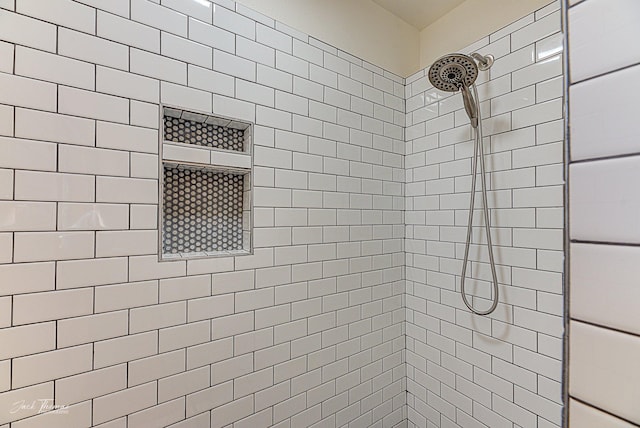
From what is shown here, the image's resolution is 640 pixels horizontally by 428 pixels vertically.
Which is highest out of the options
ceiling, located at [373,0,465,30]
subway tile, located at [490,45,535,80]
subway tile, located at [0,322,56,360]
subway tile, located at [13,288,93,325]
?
ceiling, located at [373,0,465,30]

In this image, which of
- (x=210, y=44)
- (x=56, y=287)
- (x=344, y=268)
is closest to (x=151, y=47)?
(x=210, y=44)

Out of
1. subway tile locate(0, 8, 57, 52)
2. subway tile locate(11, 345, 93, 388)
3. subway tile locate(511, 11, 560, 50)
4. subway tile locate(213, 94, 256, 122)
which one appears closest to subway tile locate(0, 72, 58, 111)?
subway tile locate(0, 8, 57, 52)

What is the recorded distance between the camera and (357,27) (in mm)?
1631

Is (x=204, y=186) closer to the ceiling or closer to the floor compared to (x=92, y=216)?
closer to the ceiling

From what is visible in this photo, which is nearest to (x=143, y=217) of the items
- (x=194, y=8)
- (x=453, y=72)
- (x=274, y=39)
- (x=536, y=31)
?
(x=194, y=8)

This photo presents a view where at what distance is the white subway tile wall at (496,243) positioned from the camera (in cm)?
124

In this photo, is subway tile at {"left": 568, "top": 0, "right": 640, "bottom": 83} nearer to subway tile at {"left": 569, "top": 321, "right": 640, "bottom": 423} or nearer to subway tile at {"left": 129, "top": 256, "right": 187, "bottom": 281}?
subway tile at {"left": 569, "top": 321, "right": 640, "bottom": 423}

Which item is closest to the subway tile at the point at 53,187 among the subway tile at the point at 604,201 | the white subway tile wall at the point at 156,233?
the white subway tile wall at the point at 156,233

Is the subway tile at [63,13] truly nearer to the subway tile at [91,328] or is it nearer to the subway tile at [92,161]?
the subway tile at [92,161]

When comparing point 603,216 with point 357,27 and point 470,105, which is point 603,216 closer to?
point 470,105

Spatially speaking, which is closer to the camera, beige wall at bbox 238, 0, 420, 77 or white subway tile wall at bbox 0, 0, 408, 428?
white subway tile wall at bbox 0, 0, 408, 428

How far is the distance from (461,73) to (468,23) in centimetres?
53

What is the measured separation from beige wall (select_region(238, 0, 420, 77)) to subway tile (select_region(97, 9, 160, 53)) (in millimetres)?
426

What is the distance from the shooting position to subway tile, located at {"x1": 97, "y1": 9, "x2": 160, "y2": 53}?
97 cm
